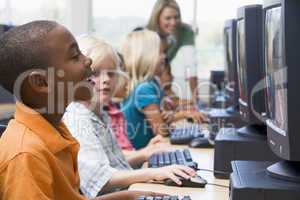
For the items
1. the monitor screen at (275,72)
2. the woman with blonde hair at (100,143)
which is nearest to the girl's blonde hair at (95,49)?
the woman with blonde hair at (100,143)

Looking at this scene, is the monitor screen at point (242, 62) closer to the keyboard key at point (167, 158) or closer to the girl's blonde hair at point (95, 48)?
the keyboard key at point (167, 158)

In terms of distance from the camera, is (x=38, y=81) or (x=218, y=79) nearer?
(x=38, y=81)

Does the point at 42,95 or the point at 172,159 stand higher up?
the point at 42,95

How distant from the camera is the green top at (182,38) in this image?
174 inches

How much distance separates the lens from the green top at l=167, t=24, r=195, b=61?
174 inches

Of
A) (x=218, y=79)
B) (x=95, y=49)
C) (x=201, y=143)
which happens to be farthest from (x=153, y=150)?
(x=218, y=79)

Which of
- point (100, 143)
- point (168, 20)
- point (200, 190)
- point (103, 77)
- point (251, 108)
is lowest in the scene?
point (200, 190)

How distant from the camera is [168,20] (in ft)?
13.9

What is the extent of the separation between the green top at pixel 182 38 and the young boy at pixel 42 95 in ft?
10.3

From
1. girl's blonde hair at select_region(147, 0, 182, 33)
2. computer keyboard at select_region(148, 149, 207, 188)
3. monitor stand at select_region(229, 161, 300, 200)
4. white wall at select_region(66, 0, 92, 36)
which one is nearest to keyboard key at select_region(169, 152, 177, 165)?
computer keyboard at select_region(148, 149, 207, 188)

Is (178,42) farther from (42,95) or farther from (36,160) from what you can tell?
(36,160)

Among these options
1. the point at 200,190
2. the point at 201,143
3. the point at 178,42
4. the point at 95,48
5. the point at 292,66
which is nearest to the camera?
the point at 292,66

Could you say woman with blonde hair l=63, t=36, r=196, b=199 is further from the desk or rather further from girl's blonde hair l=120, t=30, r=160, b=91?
girl's blonde hair l=120, t=30, r=160, b=91

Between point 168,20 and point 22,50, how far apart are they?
3.15 metres
